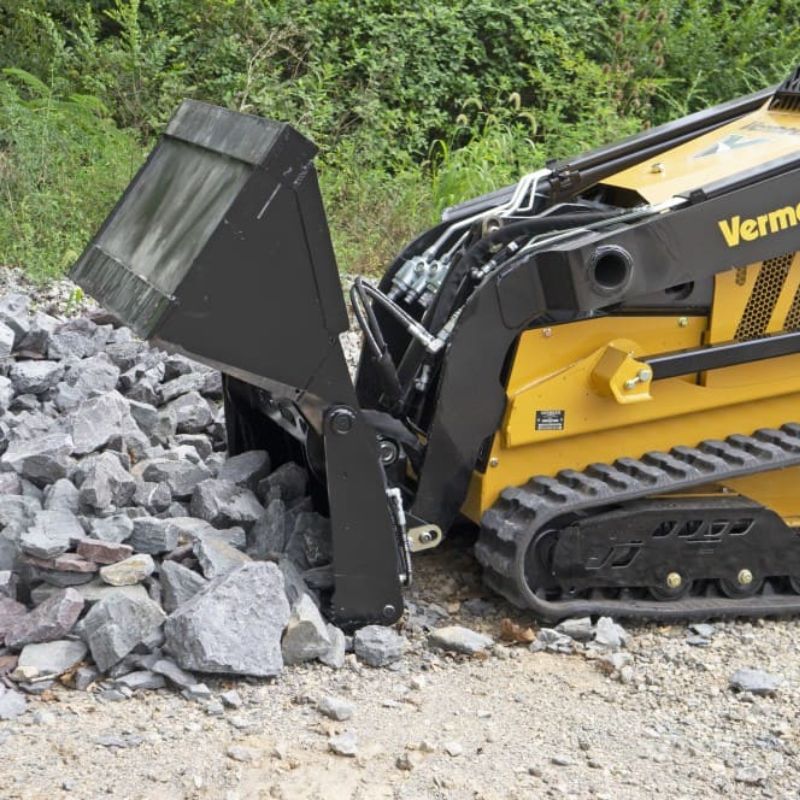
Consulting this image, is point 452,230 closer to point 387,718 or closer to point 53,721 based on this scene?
point 387,718

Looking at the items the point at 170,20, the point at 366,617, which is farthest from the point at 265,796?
the point at 170,20

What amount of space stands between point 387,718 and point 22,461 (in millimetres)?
1785

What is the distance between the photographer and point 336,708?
388 cm

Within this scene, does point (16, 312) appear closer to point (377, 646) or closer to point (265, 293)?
point (265, 293)

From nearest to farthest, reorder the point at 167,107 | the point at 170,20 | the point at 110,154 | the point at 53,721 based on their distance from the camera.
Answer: the point at 53,721 → the point at 110,154 → the point at 167,107 → the point at 170,20

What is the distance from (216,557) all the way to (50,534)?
510 mm

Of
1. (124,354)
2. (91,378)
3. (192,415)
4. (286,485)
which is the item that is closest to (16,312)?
(124,354)

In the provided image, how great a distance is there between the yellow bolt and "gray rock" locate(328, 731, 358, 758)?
123 cm

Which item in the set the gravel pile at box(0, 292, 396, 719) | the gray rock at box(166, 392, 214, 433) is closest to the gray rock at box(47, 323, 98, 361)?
the gravel pile at box(0, 292, 396, 719)

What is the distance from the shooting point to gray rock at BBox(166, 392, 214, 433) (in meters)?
5.80

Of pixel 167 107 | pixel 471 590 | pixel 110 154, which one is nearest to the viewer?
pixel 471 590

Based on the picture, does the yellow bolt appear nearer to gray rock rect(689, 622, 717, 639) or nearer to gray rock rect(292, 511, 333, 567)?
gray rock rect(689, 622, 717, 639)

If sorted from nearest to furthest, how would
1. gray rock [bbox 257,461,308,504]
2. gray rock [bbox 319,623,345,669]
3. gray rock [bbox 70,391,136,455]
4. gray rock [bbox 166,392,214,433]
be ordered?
gray rock [bbox 319,623,345,669] → gray rock [bbox 257,461,308,504] → gray rock [bbox 70,391,136,455] → gray rock [bbox 166,392,214,433]

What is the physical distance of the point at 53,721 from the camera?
3.84m
